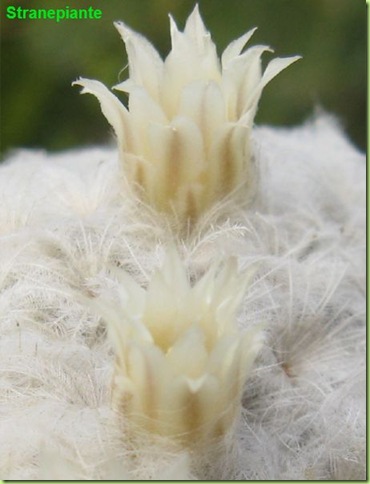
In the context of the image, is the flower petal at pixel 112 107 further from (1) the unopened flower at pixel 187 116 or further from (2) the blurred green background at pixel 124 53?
(2) the blurred green background at pixel 124 53

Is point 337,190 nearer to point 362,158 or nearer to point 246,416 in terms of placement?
point 362,158

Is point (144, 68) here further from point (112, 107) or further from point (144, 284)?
point (144, 284)

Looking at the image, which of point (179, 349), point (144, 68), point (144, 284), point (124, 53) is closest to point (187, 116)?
point (144, 68)

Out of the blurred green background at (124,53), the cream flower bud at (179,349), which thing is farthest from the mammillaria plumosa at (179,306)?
the blurred green background at (124,53)

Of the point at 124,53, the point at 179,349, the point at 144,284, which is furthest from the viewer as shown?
the point at 124,53

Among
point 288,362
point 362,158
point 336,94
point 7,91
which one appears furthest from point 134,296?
point 336,94

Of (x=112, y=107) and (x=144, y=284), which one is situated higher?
(x=112, y=107)

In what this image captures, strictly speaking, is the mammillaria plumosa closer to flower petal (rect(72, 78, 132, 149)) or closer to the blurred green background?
flower petal (rect(72, 78, 132, 149))
